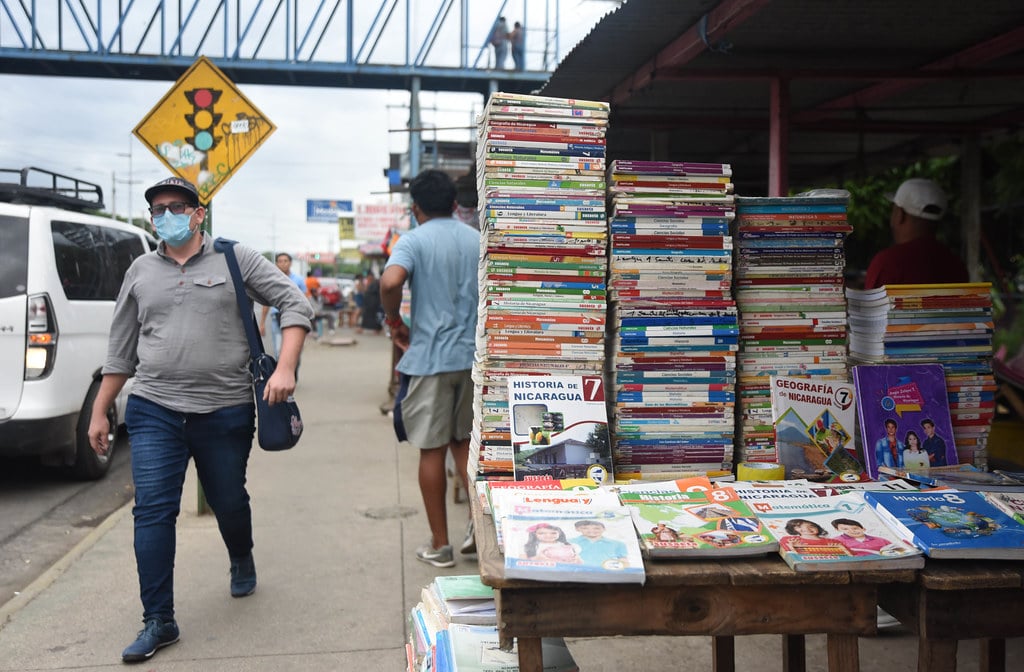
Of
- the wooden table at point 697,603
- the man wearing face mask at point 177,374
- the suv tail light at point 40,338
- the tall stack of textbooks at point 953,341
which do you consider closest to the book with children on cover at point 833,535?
the wooden table at point 697,603

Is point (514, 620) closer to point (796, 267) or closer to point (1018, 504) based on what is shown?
point (1018, 504)

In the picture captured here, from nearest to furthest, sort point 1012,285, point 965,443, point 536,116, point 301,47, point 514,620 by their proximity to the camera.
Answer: point 514,620 → point 536,116 → point 965,443 → point 1012,285 → point 301,47

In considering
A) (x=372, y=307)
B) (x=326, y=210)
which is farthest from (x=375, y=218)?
(x=326, y=210)

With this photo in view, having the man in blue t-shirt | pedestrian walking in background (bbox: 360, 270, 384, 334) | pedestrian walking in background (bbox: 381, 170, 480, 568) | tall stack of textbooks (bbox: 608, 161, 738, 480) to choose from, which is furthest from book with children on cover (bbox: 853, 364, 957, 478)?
pedestrian walking in background (bbox: 360, 270, 384, 334)

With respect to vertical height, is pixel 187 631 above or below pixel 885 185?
below

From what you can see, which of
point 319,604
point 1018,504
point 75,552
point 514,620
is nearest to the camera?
point 514,620

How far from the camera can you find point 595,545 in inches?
88.7

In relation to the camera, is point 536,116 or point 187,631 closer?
point 536,116

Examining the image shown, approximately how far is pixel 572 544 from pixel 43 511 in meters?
5.60

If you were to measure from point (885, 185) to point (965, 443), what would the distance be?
10.5 meters

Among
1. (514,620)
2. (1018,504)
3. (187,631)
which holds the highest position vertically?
(1018,504)

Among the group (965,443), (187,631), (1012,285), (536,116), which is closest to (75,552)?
(187,631)

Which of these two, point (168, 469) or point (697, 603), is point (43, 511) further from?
point (697, 603)

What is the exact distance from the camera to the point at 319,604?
4449mm
